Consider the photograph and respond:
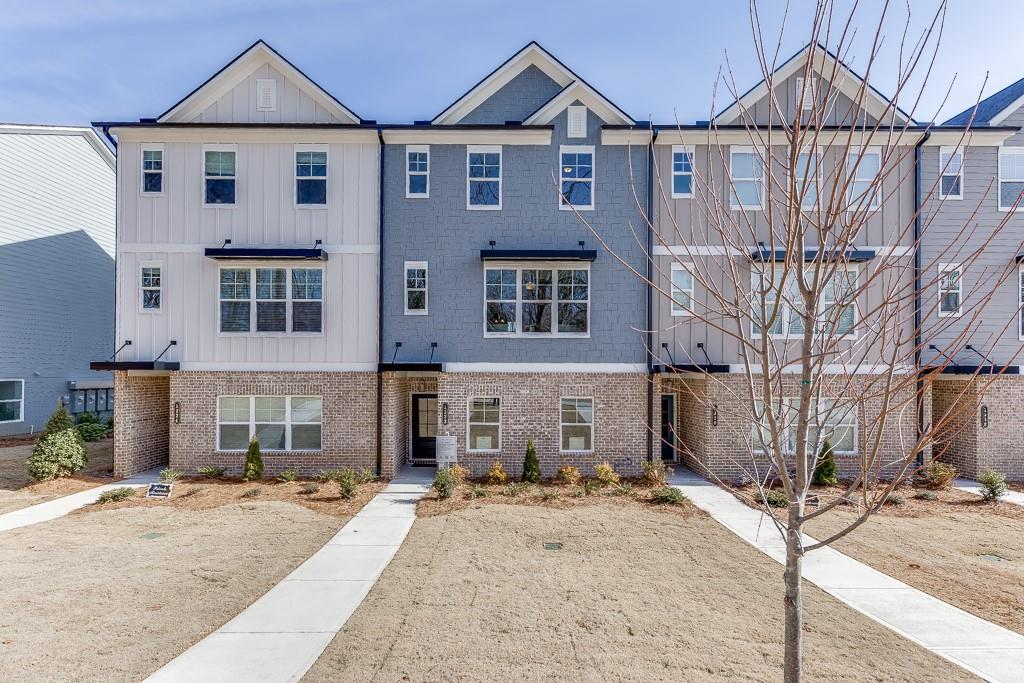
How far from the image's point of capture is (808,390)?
3.49 meters

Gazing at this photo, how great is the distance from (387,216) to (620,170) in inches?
238

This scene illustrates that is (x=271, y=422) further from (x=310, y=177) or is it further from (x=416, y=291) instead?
(x=310, y=177)

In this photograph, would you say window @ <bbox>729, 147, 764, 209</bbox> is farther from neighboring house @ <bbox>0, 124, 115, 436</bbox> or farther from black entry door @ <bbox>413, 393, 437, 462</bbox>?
neighboring house @ <bbox>0, 124, 115, 436</bbox>

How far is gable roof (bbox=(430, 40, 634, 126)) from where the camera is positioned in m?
13.4

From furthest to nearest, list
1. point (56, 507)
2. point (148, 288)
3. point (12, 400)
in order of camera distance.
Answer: point (12, 400) < point (148, 288) < point (56, 507)

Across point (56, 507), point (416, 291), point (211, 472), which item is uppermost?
point (416, 291)

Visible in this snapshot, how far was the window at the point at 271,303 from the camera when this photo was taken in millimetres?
13398

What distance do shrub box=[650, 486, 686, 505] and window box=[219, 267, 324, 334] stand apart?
9.02 m

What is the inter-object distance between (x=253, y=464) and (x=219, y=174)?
7.40 meters

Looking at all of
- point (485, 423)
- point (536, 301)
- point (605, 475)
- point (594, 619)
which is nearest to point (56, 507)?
point (485, 423)

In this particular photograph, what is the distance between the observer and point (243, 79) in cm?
1361

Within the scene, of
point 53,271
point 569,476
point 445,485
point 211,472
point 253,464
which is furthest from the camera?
point 53,271

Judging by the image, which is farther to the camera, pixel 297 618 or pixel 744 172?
pixel 744 172

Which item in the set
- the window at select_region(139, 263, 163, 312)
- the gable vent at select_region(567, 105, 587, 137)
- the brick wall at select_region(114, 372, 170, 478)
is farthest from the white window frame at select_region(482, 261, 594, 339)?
the brick wall at select_region(114, 372, 170, 478)
